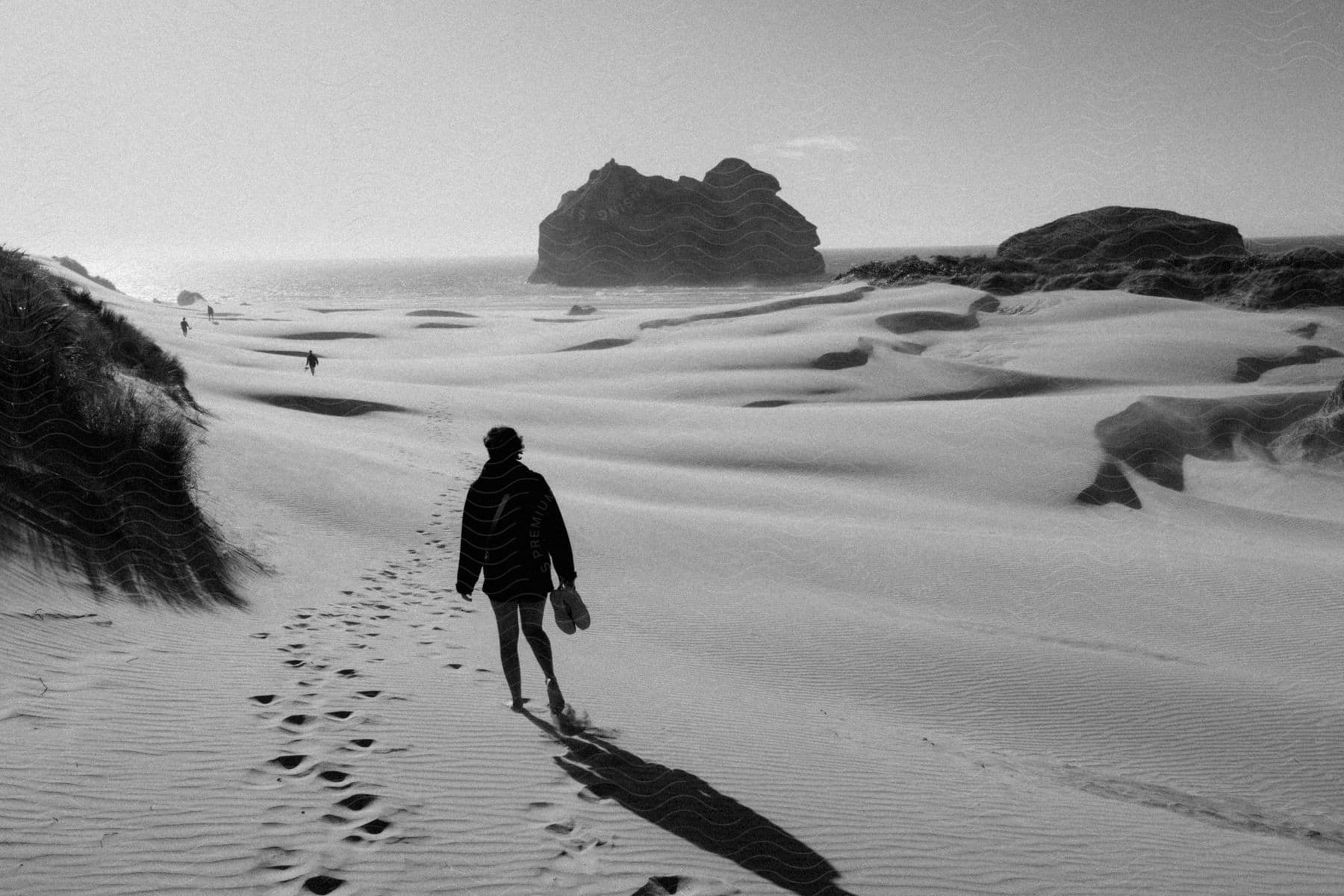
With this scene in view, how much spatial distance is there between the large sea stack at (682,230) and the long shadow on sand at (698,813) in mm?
62679

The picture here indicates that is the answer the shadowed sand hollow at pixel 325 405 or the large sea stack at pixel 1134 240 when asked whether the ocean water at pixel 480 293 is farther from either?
the shadowed sand hollow at pixel 325 405

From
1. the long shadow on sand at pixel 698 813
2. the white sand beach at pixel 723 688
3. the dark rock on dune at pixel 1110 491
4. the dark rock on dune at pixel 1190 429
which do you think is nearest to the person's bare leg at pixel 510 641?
the white sand beach at pixel 723 688

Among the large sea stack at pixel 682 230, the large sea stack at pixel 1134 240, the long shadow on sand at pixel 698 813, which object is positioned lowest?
the long shadow on sand at pixel 698 813

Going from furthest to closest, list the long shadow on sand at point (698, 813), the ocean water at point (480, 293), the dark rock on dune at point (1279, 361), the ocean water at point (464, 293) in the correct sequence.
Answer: the ocean water at point (464, 293) → the ocean water at point (480, 293) → the dark rock on dune at point (1279, 361) → the long shadow on sand at point (698, 813)

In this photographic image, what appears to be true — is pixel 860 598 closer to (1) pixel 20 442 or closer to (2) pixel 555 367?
(1) pixel 20 442

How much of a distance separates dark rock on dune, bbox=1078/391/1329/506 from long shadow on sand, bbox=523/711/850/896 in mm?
13115

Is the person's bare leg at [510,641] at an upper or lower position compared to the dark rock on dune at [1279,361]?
lower

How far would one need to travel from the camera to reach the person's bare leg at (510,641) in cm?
448

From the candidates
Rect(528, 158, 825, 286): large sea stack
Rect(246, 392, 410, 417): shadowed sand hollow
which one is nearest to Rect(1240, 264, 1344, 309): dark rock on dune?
Rect(246, 392, 410, 417): shadowed sand hollow

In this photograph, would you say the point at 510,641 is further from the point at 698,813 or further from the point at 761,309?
the point at 761,309

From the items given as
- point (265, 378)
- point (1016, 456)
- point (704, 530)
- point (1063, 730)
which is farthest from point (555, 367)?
point (1063, 730)

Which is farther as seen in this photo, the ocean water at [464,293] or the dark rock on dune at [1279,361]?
the ocean water at [464,293]

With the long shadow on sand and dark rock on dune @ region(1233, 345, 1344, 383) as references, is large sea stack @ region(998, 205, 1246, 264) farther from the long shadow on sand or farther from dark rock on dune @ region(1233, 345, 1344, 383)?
the long shadow on sand

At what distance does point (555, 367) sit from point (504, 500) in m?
23.9
